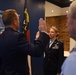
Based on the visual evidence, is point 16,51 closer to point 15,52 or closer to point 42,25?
point 15,52

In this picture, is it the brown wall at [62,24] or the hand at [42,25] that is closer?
the hand at [42,25]

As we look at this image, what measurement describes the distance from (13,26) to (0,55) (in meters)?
0.27

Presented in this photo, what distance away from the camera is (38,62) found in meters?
4.45

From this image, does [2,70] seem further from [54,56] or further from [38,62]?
[38,62]

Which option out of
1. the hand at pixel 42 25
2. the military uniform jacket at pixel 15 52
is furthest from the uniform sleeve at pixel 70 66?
the hand at pixel 42 25

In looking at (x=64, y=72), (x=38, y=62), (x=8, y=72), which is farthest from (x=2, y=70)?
(x=38, y=62)

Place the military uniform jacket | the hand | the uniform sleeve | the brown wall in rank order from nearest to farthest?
the uniform sleeve, the military uniform jacket, the hand, the brown wall

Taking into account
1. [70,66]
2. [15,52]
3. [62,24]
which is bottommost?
Answer: [62,24]

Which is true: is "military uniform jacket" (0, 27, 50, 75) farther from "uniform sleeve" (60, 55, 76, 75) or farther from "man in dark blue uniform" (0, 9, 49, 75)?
"uniform sleeve" (60, 55, 76, 75)

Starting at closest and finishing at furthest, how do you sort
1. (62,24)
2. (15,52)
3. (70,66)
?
(70,66) < (15,52) < (62,24)

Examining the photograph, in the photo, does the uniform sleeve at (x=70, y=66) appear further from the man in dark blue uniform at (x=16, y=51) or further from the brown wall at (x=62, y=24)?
the brown wall at (x=62, y=24)

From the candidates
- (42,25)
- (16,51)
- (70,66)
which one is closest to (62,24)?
(42,25)

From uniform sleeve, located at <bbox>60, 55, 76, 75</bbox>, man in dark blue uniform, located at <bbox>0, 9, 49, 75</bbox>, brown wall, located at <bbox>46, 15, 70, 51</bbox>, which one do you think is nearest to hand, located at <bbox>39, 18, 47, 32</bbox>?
man in dark blue uniform, located at <bbox>0, 9, 49, 75</bbox>

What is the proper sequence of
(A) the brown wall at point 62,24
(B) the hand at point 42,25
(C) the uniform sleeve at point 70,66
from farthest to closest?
(A) the brown wall at point 62,24, (B) the hand at point 42,25, (C) the uniform sleeve at point 70,66
